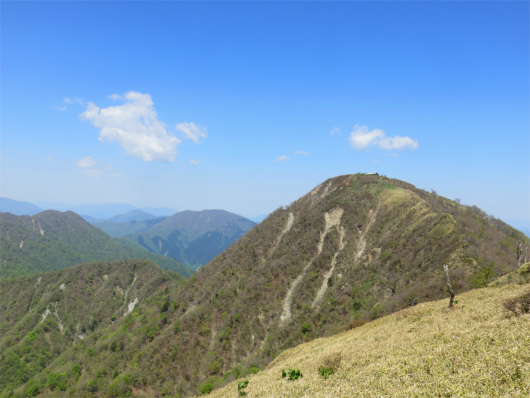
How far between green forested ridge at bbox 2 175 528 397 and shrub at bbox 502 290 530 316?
900 inches

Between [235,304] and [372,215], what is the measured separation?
6008 cm

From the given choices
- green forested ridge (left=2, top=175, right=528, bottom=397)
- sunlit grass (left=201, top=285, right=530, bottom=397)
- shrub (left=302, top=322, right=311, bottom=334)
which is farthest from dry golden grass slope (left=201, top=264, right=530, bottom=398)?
shrub (left=302, top=322, right=311, bottom=334)

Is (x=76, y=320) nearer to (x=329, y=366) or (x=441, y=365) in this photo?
(x=329, y=366)

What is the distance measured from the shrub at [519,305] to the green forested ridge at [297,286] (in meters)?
22.9

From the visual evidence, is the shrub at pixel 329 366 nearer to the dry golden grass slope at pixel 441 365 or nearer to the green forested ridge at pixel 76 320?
the dry golden grass slope at pixel 441 365

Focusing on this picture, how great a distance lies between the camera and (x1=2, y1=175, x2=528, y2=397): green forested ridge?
2108 inches

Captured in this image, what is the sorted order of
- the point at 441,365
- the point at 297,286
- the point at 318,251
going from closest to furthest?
the point at 441,365 < the point at 297,286 < the point at 318,251

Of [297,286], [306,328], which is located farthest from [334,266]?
[306,328]

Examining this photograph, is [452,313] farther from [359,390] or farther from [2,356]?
[2,356]

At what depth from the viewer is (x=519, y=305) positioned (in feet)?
60.9

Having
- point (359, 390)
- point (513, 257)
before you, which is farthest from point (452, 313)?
point (513, 257)

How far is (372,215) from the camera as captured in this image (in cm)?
9931

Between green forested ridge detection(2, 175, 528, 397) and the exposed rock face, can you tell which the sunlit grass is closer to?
green forested ridge detection(2, 175, 528, 397)

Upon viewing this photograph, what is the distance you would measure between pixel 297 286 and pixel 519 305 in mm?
69072
